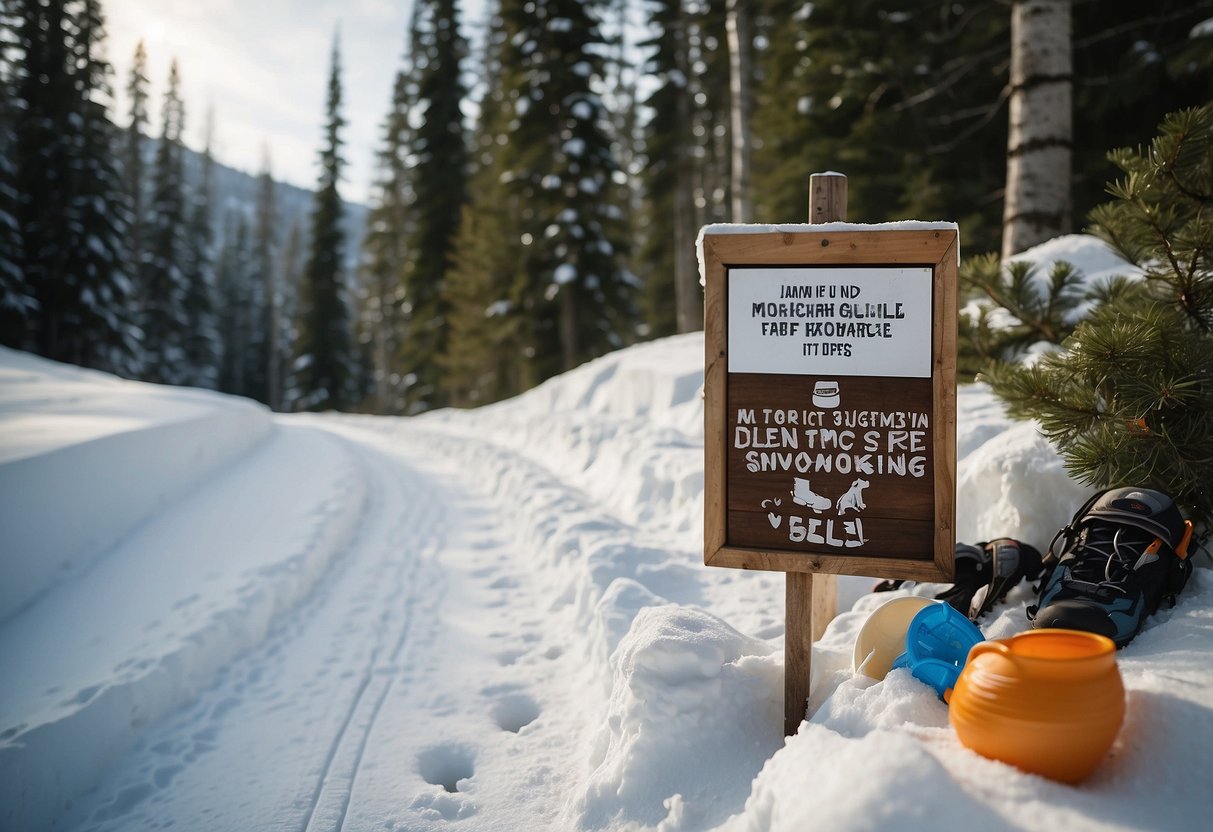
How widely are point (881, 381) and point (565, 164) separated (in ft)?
58.2

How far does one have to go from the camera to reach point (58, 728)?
3049mm

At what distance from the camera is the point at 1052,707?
173cm

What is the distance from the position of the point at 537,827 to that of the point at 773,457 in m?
1.66

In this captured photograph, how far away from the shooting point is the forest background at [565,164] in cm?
1018

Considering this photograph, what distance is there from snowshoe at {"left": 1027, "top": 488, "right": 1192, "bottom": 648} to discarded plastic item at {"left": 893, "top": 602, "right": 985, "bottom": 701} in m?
0.24

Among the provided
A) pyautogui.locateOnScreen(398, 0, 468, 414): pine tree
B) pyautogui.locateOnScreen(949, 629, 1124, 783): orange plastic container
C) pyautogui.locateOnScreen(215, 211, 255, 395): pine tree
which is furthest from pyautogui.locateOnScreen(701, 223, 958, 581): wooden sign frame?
pyautogui.locateOnScreen(215, 211, 255, 395): pine tree

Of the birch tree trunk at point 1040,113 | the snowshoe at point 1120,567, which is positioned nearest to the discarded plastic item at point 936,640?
the snowshoe at point 1120,567

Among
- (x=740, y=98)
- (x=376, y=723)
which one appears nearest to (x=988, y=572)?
(x=376, y=723)

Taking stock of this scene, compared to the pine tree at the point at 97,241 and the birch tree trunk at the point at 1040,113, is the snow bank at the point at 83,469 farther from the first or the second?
the pine tree at the point at 97,241

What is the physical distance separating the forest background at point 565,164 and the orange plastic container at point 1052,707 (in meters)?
5.52

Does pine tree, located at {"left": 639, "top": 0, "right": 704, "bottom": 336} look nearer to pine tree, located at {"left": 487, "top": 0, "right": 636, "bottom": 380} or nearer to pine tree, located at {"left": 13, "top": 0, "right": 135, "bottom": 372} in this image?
pine tree, located at {"left": 487, "top": 0, "right": 636, "bottom": 380}

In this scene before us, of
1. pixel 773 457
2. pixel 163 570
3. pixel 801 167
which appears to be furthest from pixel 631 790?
pixel 801 167

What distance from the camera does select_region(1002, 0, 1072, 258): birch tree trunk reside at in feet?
18.7

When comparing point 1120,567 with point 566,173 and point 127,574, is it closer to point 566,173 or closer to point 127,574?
point 127,574
